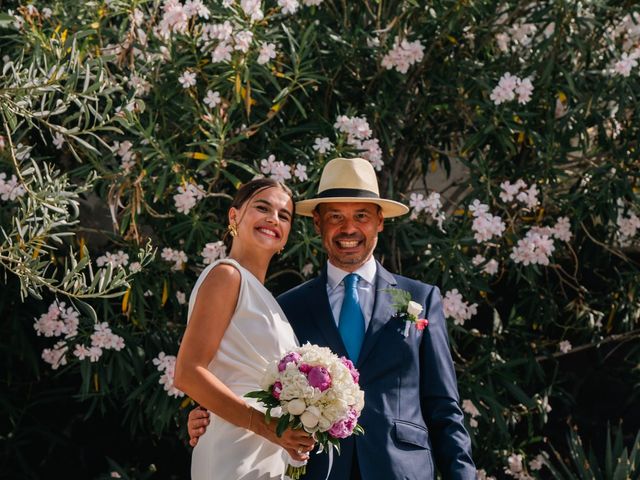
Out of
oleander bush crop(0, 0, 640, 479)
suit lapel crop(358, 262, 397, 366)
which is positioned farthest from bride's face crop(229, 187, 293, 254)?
oleander bush crop(0, 0, 640, 479)

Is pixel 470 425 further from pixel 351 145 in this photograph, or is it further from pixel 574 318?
pixel 351 145

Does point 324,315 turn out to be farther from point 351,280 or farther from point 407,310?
point 407,310

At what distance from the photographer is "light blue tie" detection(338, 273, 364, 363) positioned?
3361 millimetres

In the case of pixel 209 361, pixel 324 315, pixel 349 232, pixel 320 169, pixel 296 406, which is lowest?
pixel 296 406

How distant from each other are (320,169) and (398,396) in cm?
172

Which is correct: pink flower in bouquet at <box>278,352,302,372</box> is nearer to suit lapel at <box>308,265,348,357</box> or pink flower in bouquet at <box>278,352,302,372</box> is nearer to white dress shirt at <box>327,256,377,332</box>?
suit lapel at <box>308,265,348,357</box>

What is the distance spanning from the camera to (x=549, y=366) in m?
5.96

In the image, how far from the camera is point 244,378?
10.1 feet

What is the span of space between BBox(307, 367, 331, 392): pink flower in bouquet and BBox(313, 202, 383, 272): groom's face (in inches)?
26.4

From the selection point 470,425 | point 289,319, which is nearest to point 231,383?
point 289,319

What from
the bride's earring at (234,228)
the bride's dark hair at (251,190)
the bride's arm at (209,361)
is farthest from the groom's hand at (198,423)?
the bride's dark hair at (251,190)

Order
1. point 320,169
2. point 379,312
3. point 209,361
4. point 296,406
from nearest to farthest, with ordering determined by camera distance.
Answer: point 296,406, point 209,361, point 379,312, point 320,169

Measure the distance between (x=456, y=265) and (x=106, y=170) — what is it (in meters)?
1.70

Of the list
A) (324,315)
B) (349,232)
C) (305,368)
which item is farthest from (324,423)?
(349,232)
